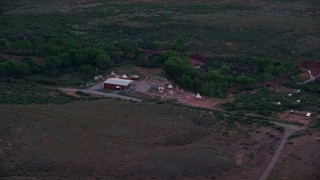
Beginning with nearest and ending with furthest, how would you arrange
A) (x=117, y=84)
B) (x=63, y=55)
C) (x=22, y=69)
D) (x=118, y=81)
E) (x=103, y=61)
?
1. (x=117, y=84)
2. (x=118, y=81)
3. (x=22, y=69)
4. (x=103, y=61)
5. (x=63, y=55)

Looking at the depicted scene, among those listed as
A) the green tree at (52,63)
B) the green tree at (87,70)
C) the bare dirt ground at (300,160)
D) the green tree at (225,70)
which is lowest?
the green tree at (225,70)

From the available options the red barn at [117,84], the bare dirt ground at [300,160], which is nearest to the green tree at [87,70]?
the red barn at [117,84]

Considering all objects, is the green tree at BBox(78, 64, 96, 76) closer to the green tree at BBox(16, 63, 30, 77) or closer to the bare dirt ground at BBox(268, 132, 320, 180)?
the green tree at BBox(16, 63, 30, 77)

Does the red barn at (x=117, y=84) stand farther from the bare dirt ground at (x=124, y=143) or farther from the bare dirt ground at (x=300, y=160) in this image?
the bare dirt ground at (x=300, y=160)

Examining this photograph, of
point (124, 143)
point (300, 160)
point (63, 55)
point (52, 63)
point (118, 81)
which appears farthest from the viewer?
point (63, 55)

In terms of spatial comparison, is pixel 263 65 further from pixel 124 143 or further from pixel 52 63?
pixel 124 143

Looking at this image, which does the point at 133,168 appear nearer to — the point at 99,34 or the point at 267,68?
the point at 267,68

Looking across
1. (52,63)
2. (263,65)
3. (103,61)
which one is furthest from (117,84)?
(263,65)

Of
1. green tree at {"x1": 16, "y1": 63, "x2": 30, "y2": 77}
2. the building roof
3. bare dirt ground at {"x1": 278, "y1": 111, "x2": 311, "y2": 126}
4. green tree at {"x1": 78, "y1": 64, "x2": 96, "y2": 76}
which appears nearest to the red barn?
the building roof
